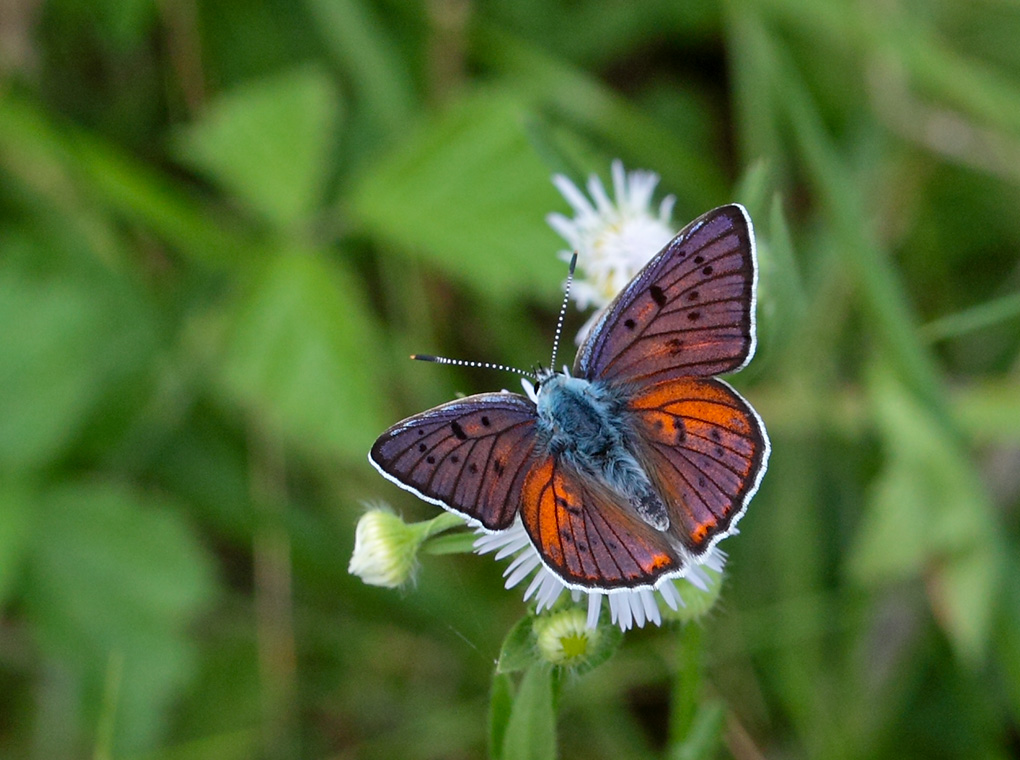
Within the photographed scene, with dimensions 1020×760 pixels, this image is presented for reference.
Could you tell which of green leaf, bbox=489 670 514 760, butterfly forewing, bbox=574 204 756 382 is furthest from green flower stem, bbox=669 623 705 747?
butterfly forewing, bbox=574 204 756 382

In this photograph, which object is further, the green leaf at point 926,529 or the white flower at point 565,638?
the green leaf at point 926,529

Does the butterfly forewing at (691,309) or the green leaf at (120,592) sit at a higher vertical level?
the green leaf at (120,592)

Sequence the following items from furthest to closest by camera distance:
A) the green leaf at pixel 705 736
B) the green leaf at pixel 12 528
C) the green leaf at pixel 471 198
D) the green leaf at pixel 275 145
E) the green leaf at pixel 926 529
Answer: the green leaf at pixel 275 145 → the green leaf at pixel 471 198 → the green leaf at pixel 12 528 → the green leaf at pixel 926 529 → the green leaf at pixel 705 736

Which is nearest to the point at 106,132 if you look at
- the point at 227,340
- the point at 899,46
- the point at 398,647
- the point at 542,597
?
the point at 227,340

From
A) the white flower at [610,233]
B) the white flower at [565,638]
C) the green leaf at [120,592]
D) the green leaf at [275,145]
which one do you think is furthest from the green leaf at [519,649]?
the green leaf at [275,145]

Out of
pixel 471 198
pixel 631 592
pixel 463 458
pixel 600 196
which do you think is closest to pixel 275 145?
pixel 471 198

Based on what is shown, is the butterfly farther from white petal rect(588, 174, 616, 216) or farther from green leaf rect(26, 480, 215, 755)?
green leaf rect(26, 480, 215, 755)

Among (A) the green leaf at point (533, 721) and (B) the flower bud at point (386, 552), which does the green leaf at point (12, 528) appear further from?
(A) the green leaf at point (533, 721)
